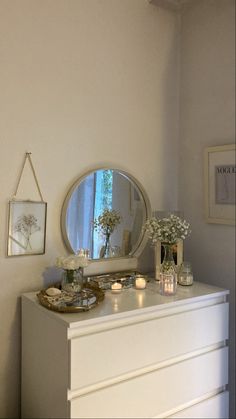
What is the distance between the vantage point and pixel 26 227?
1708 mm

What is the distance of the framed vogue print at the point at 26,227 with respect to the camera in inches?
65.6

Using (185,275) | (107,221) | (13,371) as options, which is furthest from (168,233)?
(13,371)

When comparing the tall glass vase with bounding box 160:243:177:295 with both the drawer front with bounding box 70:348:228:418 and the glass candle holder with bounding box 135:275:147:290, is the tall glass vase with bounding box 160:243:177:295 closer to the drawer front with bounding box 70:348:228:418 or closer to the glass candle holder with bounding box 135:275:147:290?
the glass candle holder with bounding box 135:275:147:290

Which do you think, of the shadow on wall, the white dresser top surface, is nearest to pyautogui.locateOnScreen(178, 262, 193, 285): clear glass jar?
the white dresser top surface

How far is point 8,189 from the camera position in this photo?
1.66 m

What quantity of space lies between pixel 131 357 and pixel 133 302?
22cm

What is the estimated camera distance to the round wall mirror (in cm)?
182

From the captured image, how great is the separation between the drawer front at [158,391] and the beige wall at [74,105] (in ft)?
1.71

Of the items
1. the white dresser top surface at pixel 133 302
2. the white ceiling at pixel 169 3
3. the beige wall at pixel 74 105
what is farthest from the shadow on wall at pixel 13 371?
the white ceiling at pixel 169 3

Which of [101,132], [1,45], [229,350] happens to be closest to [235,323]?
[229,350]

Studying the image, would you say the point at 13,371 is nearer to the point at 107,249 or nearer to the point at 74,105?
the point at 107,249

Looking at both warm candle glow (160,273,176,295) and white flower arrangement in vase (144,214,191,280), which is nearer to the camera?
warm candle glow (160,273,176,295)

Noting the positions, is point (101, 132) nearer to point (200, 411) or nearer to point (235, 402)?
point (200, 411)

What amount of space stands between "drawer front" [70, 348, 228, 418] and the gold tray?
0.31m
